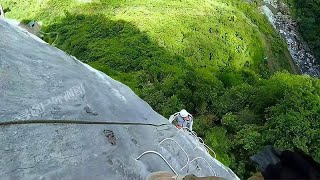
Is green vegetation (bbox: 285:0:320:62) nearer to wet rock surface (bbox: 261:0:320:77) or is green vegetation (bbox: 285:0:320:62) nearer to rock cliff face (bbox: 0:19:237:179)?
wet rock surface (bbox: 261:0:320:77)

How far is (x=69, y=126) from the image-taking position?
11.7ft

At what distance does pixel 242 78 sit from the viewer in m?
22.2

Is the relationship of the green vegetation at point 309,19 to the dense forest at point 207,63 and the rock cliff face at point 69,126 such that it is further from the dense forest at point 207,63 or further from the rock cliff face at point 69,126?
the rock cliff face at point 69,126

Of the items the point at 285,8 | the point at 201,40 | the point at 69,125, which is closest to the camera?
the point at 69,125

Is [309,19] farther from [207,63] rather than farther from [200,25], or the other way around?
[207,63]

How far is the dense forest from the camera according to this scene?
15.1 metres

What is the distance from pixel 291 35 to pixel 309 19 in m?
1.89

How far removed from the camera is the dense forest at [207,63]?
15.1m

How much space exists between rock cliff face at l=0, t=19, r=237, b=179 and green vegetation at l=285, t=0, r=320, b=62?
99.3 ft

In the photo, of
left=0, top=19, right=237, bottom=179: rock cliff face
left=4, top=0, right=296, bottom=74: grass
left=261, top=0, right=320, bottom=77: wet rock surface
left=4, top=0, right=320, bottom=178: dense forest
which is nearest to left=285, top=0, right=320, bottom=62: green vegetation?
left=261, top=0, right=320, bottom=77: wet rock surface

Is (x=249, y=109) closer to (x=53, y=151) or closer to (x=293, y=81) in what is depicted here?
(x=293, y=81)

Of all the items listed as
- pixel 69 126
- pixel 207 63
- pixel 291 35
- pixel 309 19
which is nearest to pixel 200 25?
pixel 207 63

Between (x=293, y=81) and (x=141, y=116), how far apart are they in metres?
15.0

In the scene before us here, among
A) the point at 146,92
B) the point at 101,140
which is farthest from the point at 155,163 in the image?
the point at 146,92
